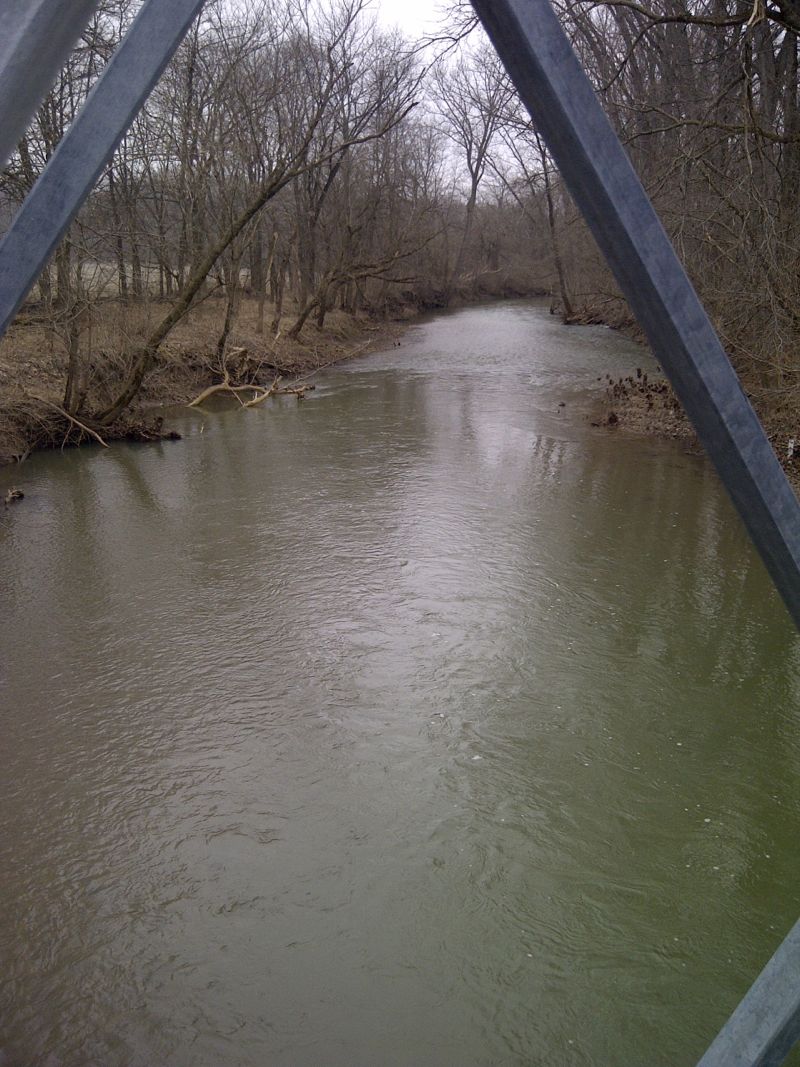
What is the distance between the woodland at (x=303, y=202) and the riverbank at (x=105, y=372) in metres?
0.03

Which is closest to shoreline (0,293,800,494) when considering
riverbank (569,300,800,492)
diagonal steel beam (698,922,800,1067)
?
riverbank (569,300,800,492)

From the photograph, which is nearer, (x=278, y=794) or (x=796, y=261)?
(x=278, y=794)

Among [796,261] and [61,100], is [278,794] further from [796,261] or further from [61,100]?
[61,100]

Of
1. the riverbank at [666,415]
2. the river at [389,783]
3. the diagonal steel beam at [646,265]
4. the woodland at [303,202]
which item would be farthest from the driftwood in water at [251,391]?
the diagonal steel beam at [646,265]

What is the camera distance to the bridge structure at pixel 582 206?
911 millimetres

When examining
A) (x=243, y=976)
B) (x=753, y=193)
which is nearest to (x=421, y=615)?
(x=243, y=976)

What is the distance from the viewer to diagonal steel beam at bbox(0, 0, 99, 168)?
840 mm

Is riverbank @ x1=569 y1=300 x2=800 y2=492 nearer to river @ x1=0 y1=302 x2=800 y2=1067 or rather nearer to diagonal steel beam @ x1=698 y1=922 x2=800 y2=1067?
river @ x1=0 y1=302 x2=800 y2=1067

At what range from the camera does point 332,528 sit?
7.51 m

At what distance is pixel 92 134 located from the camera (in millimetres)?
→ 940

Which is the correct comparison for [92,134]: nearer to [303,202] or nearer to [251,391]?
[251,391]

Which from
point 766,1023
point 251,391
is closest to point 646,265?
point 766,1023

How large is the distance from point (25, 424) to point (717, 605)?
8459mm

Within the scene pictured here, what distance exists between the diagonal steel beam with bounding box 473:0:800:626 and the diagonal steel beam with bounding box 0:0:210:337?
0.40m
